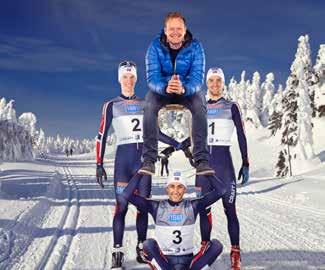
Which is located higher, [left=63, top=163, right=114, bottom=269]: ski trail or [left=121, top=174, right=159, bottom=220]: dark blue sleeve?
[left=121, top=174, right=159, bottom=220]: dark blue sleeve

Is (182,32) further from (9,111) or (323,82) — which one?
(9,111)

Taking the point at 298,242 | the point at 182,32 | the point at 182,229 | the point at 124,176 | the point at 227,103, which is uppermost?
the point at 182,32

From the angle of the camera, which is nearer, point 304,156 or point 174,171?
point 174,171

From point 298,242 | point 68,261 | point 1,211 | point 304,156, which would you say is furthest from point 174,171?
point 304,156

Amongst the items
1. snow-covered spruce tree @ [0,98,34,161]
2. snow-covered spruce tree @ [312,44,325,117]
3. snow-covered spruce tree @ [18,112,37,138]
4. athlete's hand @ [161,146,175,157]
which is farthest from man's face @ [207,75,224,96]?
snow-covered spruce tree @ [18,112,37,138]

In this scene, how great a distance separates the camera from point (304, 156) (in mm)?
36188

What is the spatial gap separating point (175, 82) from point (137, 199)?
5.71 feet

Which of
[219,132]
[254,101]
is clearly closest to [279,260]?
[219,132]

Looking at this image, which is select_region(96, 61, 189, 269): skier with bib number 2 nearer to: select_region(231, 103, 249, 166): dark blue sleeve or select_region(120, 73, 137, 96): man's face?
select_region(120, 73, 137, 96): man's face

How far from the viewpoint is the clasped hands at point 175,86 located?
4.15 m

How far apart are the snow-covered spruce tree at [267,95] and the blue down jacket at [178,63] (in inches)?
3377

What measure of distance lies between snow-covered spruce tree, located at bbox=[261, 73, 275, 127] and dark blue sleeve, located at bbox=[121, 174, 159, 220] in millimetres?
85186

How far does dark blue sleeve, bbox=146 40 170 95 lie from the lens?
4285mm

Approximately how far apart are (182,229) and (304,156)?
109ft
